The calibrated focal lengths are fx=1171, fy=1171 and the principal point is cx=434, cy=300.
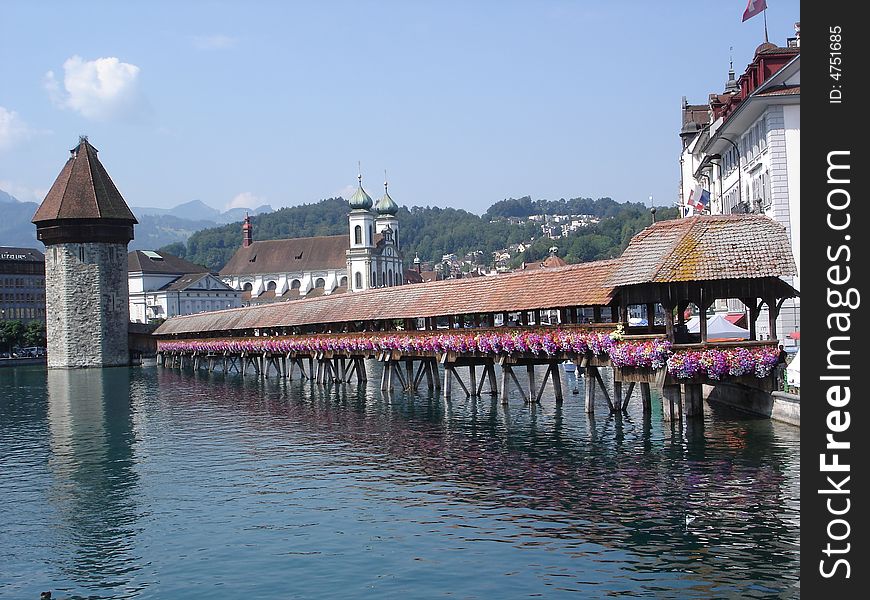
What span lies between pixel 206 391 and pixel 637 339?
34.4 metres

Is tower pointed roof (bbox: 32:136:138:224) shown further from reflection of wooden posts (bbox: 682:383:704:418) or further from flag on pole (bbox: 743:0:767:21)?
reflection of wooden posts (bbox: 682:383:704:418)

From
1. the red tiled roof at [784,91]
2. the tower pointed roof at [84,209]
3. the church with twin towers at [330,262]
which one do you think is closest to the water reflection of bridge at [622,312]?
the red tiled roof at [784,91]

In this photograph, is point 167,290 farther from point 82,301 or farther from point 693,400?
point 693,400

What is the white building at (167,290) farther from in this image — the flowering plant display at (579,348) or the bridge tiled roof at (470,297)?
the flowering plant display at (579,348)

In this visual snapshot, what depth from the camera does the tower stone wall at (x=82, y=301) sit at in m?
93.4

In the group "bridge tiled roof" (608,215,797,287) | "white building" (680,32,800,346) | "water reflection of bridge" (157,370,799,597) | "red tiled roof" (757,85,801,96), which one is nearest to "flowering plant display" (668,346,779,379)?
"water reflection of bridge" (157,370,799,597)

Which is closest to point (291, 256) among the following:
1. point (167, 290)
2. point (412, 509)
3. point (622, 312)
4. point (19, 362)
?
point (167, 290)

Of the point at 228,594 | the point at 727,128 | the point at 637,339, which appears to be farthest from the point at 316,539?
the point at 727,128

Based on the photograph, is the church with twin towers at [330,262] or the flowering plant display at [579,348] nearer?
the flowering plant display at [579,348]

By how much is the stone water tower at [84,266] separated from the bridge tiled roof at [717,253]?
70.0 metres

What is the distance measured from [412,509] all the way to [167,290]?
133771mm

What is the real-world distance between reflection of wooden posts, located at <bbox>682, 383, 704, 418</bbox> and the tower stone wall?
70778mm

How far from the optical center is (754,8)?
131ft

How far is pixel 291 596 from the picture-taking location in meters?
17.2
